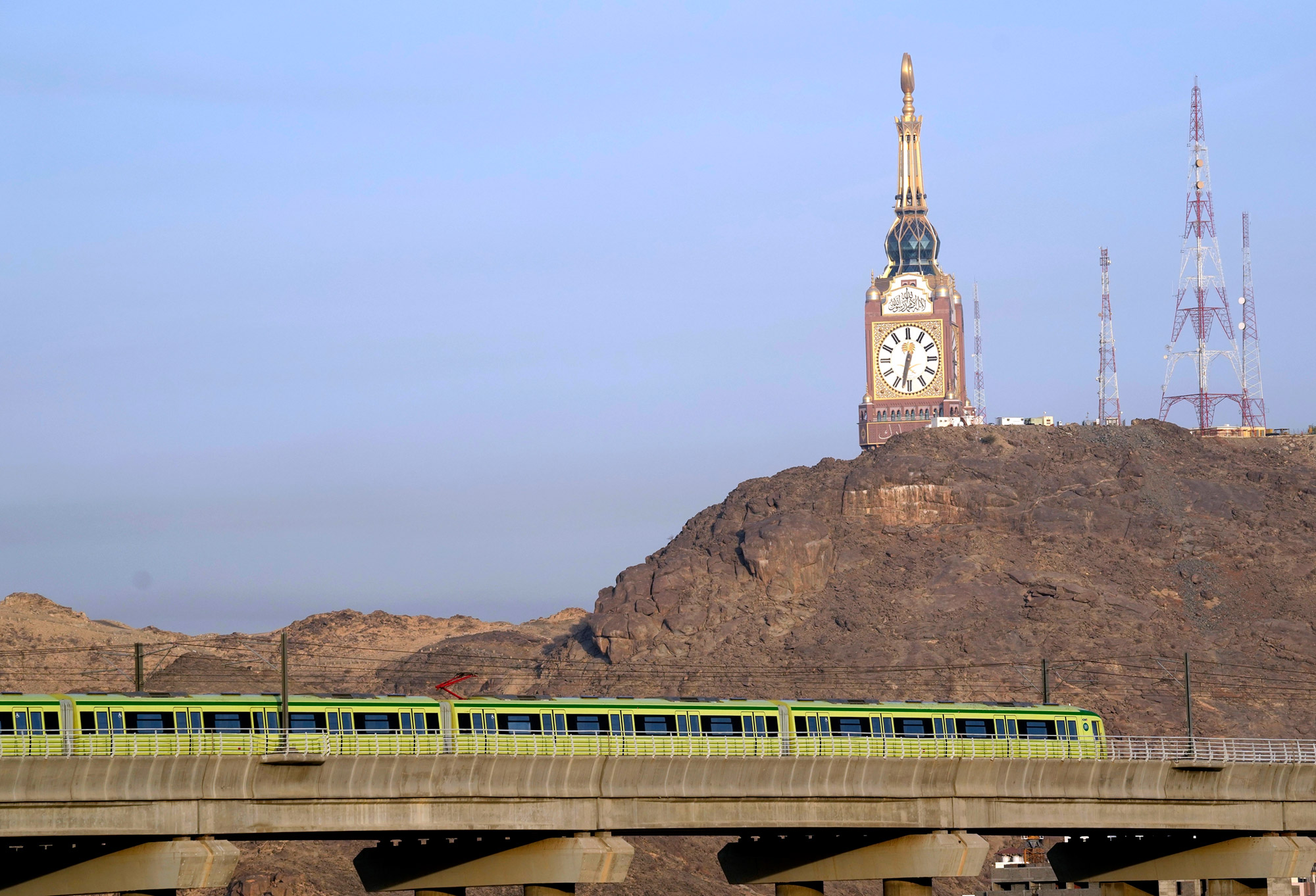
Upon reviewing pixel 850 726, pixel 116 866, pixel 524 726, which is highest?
pixel 524 726

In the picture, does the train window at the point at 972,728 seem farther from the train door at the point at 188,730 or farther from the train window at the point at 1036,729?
the train door at the point at 188,730

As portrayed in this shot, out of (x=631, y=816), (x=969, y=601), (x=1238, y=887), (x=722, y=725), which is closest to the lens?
(x=631, y=816)

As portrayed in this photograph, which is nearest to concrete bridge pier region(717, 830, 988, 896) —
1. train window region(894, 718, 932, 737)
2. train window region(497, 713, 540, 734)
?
train window region(894, 718, 932, 737)

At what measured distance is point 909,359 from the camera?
197 m

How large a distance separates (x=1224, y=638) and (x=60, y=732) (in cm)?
12964

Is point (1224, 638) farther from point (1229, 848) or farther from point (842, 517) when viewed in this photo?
point (1229, 848)

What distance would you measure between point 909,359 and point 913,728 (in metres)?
125

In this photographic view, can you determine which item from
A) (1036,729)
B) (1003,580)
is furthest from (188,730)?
(1003,580)

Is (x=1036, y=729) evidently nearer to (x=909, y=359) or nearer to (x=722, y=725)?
(x=722, y=725)

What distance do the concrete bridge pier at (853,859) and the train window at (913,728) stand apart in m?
6.25

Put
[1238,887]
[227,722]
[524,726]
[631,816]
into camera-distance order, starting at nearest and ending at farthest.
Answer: [631,816] < [227,722] < [524,726] < [1238,887]

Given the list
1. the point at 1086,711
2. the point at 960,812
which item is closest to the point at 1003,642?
the point at 1086,711

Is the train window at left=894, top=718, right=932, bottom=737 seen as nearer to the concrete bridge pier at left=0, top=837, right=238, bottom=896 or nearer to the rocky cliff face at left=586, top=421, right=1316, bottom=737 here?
the concrete bridge pier at left=0, top=837, right=238, bottom=896

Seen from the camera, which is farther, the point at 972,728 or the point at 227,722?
the point at 972,728
